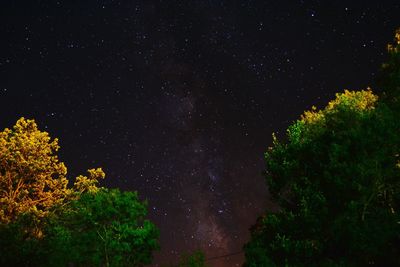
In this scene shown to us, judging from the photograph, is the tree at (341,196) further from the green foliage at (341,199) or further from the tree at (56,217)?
the tree at (56,217)

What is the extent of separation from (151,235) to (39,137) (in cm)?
896

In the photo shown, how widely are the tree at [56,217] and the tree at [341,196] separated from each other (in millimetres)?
7788

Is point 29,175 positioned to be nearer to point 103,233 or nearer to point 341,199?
point 103,233

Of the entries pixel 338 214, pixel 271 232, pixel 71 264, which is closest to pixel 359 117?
pixel 338 214

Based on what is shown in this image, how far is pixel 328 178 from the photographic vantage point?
2020cm

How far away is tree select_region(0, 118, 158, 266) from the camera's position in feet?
81.0

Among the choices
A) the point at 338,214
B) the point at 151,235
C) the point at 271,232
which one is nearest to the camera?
the point at 338,214

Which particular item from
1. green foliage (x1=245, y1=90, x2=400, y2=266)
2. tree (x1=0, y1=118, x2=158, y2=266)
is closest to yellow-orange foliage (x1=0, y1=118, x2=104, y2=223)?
tree (x1=0, y1=118, x2=158, y2=266)

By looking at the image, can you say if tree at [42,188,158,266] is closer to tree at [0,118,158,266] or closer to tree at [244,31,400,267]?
tree at [0,118,158,266]

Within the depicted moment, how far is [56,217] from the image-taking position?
2702 cm

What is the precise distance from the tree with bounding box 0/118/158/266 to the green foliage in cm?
764

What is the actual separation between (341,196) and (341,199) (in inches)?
5.7

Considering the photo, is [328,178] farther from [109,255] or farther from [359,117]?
[109,255]

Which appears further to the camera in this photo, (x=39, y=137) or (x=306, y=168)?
(x=39, y=137)
